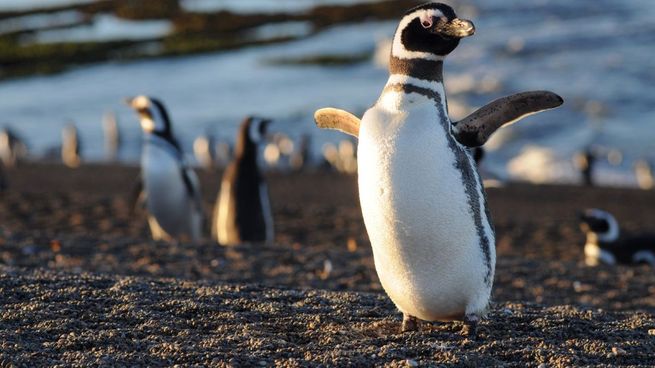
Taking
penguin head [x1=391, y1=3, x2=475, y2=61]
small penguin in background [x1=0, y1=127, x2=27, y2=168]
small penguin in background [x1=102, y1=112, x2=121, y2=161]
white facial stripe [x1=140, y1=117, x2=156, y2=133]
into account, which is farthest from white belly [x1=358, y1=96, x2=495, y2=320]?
small penguin in background [x1=102, y1=112, x2=121, y2=161]

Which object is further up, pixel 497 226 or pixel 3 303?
pixel 3 303

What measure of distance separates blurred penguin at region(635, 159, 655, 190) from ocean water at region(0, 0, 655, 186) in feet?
1.08

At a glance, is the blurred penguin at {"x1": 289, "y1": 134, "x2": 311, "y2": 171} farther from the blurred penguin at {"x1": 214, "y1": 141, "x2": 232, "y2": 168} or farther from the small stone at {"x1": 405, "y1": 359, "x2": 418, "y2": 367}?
the small stone at {"x1": 405, "y1": 359, "x2": 418, "y2": 367}

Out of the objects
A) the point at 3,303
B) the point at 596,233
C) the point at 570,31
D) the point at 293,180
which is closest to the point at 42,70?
the point at 570,31

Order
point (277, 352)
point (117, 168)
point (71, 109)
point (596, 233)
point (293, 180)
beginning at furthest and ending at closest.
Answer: point (71, 109)
point (117, 168)
point (293, 180)
point (596, 233)
point (277, 352)

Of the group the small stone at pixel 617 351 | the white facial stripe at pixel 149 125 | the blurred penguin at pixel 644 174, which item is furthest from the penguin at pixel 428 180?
the blurred penguin at pixel 644 174

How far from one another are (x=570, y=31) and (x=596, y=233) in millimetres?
30499

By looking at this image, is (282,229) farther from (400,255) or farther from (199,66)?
(199,66)

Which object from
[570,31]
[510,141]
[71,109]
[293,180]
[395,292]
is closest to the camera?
[395,292]

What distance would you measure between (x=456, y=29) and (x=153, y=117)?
24.7ft

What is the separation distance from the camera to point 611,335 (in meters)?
4.67

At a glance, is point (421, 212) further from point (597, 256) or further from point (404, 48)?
point (597, 256)

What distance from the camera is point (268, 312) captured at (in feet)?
16.1

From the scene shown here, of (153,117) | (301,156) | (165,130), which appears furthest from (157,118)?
(301,156)
